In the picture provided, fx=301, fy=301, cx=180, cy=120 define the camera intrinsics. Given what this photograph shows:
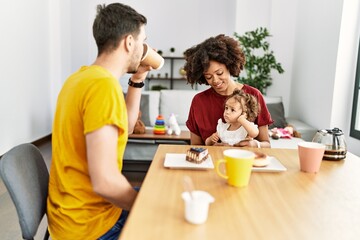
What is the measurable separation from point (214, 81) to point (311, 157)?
0.74 metres

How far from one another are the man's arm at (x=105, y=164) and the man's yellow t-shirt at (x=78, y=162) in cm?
6

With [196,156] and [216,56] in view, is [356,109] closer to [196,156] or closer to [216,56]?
[216,56]

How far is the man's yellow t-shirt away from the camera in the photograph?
2.80 ft

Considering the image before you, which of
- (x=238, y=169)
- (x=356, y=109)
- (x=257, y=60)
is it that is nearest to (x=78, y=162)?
(x=238, y=169)

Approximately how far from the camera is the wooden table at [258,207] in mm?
644

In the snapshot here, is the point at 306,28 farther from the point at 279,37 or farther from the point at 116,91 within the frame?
the point at 116,91

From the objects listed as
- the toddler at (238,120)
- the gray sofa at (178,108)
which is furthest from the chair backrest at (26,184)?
the gray sofa at (178,108)

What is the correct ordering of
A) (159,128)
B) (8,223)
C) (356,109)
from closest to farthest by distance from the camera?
(8,223)
(356,109)
(159,128)

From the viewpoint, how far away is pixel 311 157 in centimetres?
103

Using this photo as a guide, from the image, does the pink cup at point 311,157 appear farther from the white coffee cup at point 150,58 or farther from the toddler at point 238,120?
the white coffee cup at point 150,58

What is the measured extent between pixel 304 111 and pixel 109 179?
362cm

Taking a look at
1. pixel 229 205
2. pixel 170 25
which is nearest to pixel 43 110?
pixel 170 25

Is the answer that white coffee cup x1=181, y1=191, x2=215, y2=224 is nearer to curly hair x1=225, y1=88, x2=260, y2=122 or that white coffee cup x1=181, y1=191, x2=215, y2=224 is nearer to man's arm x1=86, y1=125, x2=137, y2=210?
man's arm x1=86, y1=125, x2=137, y2=210

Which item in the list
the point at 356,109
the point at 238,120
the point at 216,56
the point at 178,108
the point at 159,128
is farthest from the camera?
the point at 178,108
